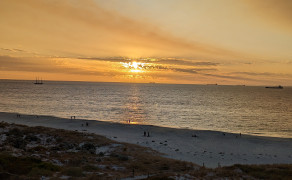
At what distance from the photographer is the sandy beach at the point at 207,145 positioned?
2693 centimetres

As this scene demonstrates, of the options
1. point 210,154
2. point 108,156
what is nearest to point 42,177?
point 108,156

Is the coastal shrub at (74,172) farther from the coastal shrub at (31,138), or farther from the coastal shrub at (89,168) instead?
the coastal shrub at (31,138)

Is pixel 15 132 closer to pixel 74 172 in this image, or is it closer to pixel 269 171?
pixel 74 172

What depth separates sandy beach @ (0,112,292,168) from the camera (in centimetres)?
2693

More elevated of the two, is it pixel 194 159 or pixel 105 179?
pixel 105 179

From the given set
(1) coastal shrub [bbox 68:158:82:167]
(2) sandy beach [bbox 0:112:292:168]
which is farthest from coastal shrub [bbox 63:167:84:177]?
(2) sandy beach [bbox 0:112:292:168]

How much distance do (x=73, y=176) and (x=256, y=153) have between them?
2535 cm

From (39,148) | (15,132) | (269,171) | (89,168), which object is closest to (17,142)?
(39,148)

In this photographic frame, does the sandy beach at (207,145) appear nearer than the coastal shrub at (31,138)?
Yes

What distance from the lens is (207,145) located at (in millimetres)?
34125

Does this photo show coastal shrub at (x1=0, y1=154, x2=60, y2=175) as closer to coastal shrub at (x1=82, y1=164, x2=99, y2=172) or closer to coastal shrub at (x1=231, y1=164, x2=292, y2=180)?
coastal shrub at (x1=82, y1=164, x2=99, y2=172)

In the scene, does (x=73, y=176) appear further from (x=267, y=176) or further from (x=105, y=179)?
(x=267, y=176)

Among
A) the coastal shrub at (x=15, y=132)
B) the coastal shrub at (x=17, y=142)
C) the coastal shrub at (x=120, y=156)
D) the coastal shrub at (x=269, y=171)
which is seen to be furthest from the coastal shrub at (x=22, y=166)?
the coastal shrub at (x=269, y=171)

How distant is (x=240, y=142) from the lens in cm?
3653
